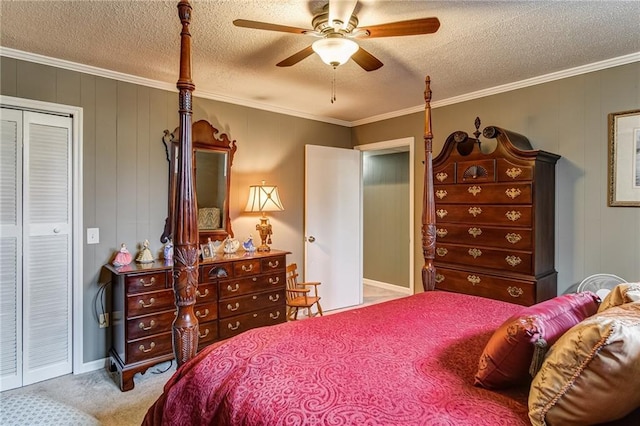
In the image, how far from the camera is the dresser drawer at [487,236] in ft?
Answer: 9.26

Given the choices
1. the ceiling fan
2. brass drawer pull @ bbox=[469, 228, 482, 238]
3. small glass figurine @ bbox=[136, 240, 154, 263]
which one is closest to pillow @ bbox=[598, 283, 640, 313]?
the ceiling fan

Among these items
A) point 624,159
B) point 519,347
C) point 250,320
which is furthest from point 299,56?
point 624,159

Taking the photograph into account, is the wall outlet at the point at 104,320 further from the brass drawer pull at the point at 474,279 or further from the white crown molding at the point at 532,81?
the white crown molding at the point at 532,81

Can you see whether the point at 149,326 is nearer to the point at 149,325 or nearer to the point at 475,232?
the point at 149,325

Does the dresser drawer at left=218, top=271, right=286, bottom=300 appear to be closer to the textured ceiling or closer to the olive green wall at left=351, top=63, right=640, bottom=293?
the textured ceiling

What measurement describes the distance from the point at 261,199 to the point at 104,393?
204 cm

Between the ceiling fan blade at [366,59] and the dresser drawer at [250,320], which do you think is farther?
the dresser drawer at [250,320]

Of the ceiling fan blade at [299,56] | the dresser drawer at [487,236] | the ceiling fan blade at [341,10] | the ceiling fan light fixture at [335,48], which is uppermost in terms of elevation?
the ceiling fan blade at [341,10]

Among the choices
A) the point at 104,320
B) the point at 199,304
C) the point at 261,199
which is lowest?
the point at 104,320

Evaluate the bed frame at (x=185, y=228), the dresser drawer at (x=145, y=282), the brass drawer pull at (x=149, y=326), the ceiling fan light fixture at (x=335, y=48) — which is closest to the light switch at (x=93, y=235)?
the dresser drawer at (x=145, y=282)

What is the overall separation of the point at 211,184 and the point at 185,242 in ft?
7.07

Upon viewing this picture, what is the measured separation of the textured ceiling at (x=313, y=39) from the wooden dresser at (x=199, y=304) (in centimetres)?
161

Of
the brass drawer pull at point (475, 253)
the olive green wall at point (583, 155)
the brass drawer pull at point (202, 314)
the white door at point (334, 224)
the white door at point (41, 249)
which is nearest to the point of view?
the white door at point (41, 249)

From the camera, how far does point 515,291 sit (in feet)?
9.33
